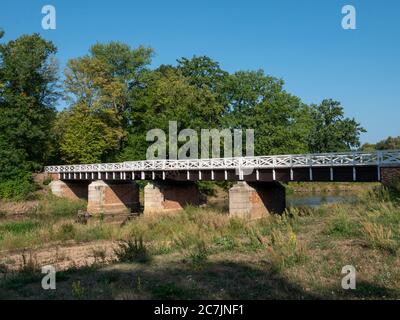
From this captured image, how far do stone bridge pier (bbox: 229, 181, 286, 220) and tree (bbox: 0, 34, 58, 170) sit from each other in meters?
28.6

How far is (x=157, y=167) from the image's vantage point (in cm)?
4088

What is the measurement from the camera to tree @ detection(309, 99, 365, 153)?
75625 mm

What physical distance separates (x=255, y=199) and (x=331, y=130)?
48.0 meters

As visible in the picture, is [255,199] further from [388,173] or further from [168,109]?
[168,109]

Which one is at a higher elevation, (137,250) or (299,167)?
(299,167)

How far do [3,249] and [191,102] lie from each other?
121ft

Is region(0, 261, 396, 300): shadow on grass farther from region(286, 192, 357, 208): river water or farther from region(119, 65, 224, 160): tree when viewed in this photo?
region(119, 65, 224, 160): tree

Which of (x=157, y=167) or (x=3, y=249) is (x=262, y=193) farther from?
(x=3, y=249)

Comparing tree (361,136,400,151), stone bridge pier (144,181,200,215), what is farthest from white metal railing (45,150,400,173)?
tree (361,136,400,151)

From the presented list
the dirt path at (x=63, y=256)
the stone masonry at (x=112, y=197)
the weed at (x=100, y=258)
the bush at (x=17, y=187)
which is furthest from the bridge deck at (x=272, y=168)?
the weed at (x=100, y=258)

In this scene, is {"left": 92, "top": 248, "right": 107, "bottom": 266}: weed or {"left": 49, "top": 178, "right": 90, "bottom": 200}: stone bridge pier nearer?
{"left": 92, "top": 248, "right": 107, "bottom": 266}: weed

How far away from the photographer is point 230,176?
114ft

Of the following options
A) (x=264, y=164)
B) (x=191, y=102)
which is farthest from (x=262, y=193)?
(x=191, y=102)
